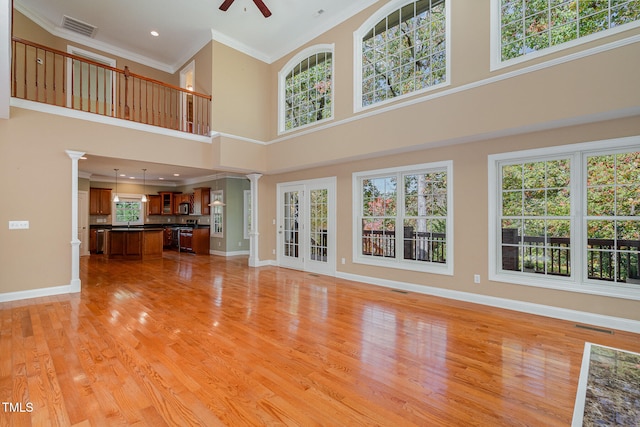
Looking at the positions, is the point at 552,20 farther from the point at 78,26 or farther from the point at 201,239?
the point at 201,239

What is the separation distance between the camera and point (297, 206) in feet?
24.6

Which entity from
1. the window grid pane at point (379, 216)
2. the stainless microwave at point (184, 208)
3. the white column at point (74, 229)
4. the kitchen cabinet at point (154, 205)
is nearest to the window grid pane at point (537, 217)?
the window grid pane at point (379, 216)

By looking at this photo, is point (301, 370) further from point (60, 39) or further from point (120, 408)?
point (60, 39)

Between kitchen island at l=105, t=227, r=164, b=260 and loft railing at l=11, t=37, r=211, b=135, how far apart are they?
346cm

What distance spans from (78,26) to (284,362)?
328 inches

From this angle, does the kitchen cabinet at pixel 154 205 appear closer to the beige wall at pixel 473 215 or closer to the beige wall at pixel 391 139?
the beige wall at pixel 391 139

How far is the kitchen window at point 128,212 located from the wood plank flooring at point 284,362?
7.21m

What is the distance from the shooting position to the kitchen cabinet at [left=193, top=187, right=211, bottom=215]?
10406 mm

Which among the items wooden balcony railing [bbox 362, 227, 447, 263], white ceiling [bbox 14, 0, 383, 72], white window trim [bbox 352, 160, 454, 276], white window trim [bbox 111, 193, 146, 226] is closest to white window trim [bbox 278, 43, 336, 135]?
white ceiling [bbox 14, 0, 383, 72]

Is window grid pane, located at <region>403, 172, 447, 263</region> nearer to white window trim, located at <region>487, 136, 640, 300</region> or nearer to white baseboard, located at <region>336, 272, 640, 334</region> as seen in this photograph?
white baseboard, located at <region>336, 272, 640, 334</region>

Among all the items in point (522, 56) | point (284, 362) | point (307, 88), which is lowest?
point (284, 362)

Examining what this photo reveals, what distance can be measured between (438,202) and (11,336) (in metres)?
5.83

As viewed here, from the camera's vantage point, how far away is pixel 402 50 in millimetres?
5180

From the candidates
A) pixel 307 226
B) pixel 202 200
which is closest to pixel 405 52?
pixel 307 226
